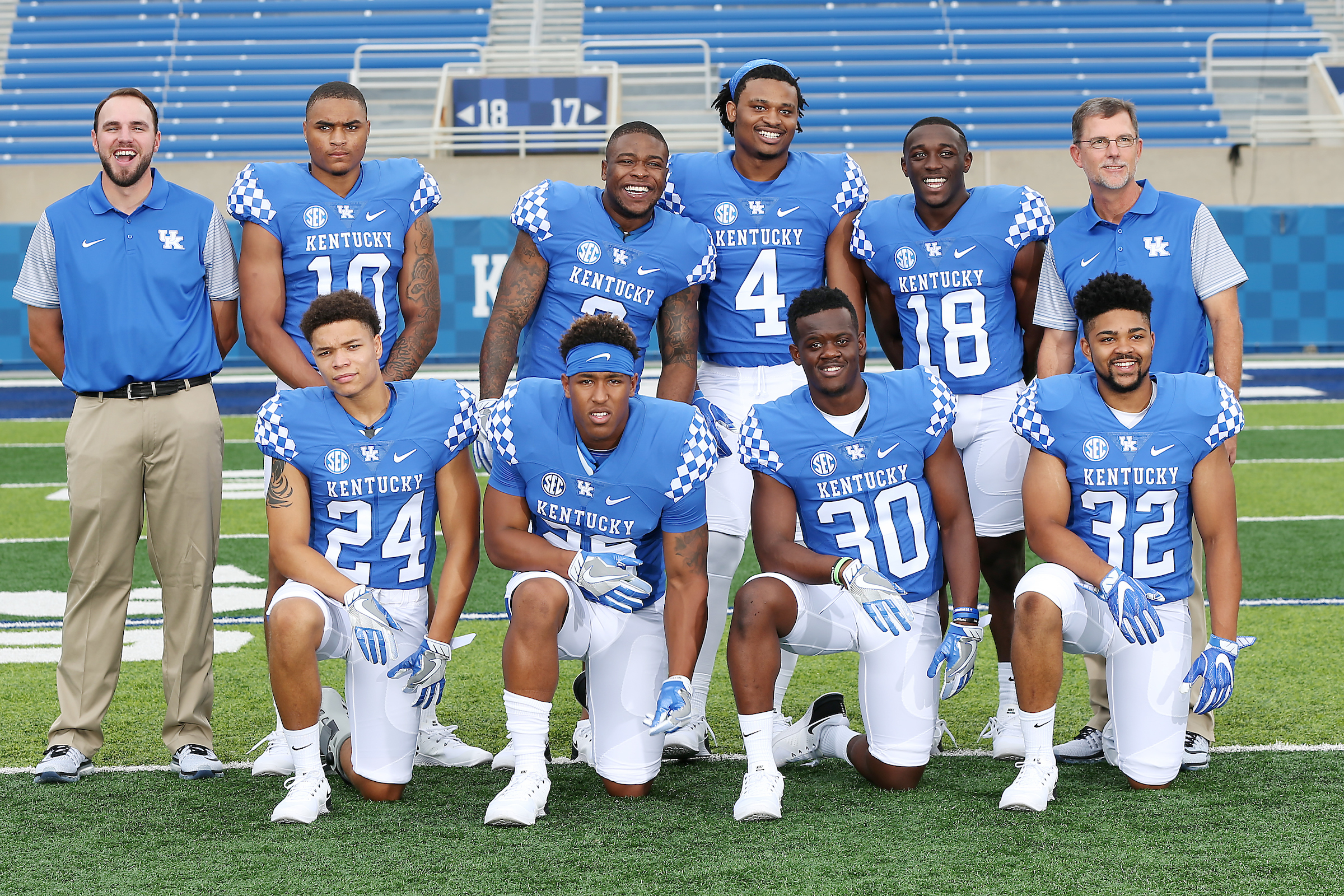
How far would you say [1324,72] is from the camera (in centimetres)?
1772

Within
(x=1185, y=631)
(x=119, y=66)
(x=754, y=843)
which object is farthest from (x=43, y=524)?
(x=119, y=66)

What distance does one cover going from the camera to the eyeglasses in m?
3.90

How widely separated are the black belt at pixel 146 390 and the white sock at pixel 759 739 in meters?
1.82

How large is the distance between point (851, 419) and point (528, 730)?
114cm

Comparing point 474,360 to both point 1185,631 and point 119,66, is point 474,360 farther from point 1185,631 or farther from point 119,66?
point 1185,631

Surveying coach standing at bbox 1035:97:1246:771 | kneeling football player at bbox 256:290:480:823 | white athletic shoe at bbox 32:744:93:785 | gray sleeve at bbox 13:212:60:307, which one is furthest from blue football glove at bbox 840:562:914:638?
gray sleeve at bbox 13:212:60:307

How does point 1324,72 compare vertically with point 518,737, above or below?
above

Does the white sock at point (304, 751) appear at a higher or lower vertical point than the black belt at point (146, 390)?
lower

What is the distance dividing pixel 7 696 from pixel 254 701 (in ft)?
2.56

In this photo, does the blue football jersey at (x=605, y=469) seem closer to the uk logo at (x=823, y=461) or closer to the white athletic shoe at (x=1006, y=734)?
the uk logo at (x=823, y=461)

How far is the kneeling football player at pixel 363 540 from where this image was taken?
345 cm

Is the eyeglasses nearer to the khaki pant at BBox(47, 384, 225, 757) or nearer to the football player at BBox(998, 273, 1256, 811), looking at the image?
the football player at BBox(998, 273, 1256, 811)

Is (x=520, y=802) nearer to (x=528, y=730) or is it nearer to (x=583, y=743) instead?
(x=528, y=730)

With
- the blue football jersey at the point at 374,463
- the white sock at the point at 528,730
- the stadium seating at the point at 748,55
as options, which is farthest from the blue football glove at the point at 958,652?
the stadium seating at the point at 748,55
